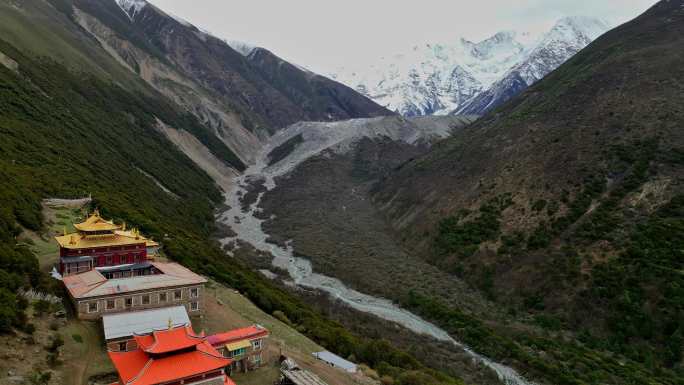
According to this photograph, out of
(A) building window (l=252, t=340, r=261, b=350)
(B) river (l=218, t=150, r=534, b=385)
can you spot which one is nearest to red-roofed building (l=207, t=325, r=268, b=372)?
(A) building window (l=252, t=340, r=261, b=350)

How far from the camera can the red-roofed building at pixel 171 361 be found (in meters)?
18.7

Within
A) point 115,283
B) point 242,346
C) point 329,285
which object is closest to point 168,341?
point 242,346

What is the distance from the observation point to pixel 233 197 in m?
102

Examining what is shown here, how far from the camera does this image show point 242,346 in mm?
23031

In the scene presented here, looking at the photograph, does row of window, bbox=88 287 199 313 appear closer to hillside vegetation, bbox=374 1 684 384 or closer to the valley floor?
the valley floor

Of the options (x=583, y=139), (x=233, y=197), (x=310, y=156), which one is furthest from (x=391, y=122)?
(x=583, y=139)

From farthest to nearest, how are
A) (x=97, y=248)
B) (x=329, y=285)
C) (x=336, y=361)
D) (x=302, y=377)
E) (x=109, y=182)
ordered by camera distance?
(x=109, y=182) → (x=329, y=285) → (x=97, y=248) → (x=336, y=361) → (x=302, y=377)

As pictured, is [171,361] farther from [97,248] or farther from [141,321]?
[97,248]

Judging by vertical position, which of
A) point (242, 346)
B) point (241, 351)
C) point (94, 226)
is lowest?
point (241, 351)

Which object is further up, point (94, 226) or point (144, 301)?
point (94, 226)

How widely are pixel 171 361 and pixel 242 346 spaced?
409 cm

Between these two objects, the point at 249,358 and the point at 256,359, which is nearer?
the point at 249,358

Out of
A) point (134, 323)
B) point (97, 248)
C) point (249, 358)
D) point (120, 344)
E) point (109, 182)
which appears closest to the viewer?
point (120, 344)

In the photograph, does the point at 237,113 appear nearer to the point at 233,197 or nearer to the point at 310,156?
the point at 310,156
